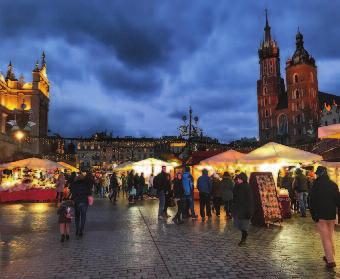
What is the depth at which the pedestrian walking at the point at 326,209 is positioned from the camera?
670cm

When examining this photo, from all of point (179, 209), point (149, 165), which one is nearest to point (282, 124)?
point (149, 165)

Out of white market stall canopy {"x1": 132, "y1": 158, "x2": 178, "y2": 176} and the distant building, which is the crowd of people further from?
the distant building

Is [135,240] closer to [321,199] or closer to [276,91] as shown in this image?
[321,199]

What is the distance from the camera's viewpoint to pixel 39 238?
9812 mm

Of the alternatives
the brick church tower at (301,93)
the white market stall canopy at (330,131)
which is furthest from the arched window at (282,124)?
the white market stall canopy at (330,131)

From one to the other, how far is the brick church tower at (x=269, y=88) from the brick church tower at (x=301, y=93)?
27.5ft

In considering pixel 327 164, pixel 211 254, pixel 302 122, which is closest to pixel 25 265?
pixel 211 254

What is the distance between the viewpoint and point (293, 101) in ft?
318

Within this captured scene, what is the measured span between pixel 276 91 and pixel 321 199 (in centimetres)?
10881

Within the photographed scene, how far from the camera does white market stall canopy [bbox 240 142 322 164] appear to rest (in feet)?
47.0

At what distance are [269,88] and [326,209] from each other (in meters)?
110

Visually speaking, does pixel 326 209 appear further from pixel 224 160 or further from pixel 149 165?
pixel 149 165

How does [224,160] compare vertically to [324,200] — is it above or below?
above

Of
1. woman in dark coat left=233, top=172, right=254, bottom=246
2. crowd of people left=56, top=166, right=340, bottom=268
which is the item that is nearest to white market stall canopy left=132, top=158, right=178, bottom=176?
crowd of people left=56, top=166, right=340, bottom=268
